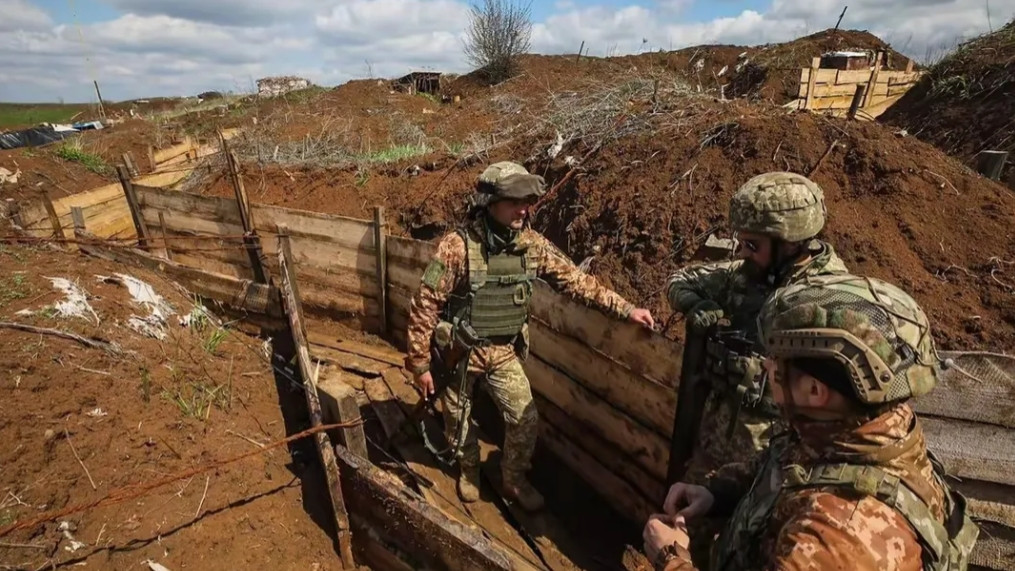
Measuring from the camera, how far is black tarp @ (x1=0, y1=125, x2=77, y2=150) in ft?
53.9

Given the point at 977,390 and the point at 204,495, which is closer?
the point at 977,390

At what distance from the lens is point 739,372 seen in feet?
7.82

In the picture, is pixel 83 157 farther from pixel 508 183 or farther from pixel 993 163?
pixel 993 163

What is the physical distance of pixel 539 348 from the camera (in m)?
4.02

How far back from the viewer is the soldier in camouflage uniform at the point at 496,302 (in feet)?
10.2

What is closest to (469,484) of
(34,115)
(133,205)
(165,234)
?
(165,234)

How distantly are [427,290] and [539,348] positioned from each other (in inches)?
44.8

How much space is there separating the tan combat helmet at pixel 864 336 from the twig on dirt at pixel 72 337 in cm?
423

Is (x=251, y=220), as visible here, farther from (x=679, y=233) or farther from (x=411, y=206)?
(x=679, y=233)

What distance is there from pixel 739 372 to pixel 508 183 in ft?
5.01

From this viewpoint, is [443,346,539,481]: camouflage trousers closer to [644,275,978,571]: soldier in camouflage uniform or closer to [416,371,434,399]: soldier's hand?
[416,371,434,399]: soldier's hand

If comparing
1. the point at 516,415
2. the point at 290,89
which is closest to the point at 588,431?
the point at 516,415

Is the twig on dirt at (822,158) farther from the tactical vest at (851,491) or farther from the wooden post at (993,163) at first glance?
the tactical vest at (851,491)

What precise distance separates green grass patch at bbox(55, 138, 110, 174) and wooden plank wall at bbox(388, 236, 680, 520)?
13327mm
